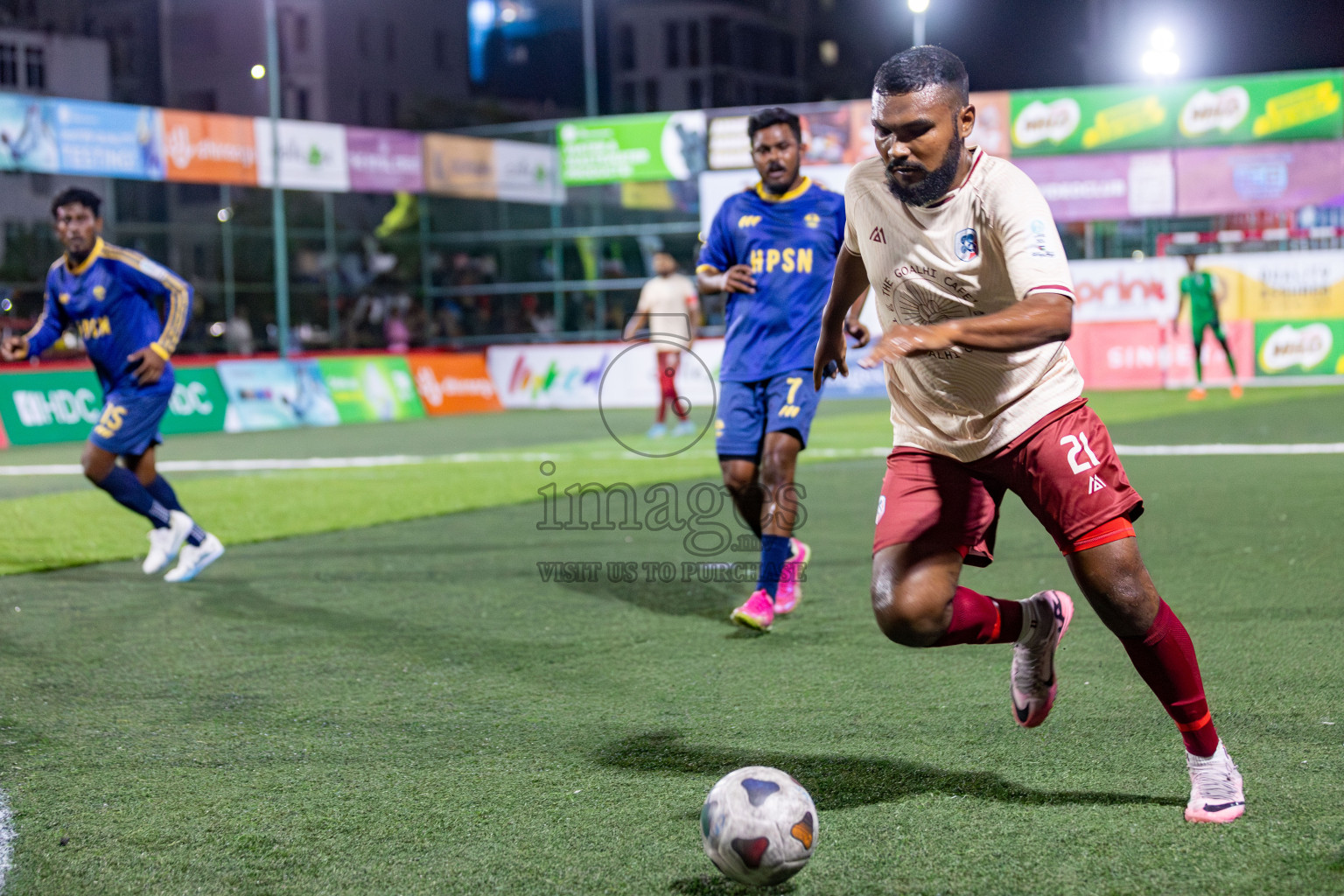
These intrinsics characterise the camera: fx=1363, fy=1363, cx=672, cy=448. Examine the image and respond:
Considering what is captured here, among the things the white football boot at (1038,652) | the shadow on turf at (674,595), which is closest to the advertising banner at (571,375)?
the shadow on turf at (674,595)

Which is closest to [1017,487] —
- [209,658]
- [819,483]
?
[209,658]

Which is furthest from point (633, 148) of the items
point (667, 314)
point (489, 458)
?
point (489, 458)

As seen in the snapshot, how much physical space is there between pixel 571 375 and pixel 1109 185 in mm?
11681

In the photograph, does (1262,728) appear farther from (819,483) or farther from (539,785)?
(819,483)

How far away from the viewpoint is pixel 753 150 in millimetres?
6434

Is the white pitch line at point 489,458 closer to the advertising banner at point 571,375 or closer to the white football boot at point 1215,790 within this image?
the white football boot at point 1215,790

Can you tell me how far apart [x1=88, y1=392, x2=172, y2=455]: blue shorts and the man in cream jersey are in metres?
5.41

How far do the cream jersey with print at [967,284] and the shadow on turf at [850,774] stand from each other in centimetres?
92

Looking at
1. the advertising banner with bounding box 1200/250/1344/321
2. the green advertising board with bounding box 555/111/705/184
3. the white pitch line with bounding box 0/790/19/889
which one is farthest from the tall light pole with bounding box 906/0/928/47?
the white pitch line with bounding box 0/790/19/889

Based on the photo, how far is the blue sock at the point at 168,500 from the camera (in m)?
8.11

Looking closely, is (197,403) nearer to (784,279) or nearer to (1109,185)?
(784,279)

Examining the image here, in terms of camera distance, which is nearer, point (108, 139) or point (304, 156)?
point (108, 139)

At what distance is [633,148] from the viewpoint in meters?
30.5

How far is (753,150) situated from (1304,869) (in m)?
4.20
